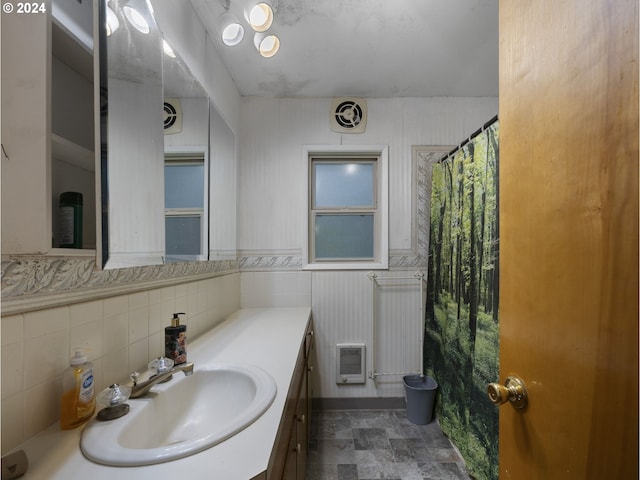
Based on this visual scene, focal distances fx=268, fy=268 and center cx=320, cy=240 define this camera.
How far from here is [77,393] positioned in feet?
2.13

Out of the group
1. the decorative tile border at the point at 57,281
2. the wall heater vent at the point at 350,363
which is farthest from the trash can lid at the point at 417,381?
the decorative tile border at the point at 57,281

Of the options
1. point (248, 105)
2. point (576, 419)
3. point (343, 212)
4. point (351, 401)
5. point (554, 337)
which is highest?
point (248, 105)

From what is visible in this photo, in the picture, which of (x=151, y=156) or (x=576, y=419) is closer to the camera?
(x=576, y=419)

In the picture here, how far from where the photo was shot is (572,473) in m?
0.50

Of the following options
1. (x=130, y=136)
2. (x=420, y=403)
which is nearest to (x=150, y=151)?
(x=130, y=136)

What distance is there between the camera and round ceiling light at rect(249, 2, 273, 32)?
3.82 ft

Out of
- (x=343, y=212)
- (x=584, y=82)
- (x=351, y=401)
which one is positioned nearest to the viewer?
(x=584, y=82)

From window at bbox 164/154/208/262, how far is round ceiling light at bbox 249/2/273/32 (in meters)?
0.65

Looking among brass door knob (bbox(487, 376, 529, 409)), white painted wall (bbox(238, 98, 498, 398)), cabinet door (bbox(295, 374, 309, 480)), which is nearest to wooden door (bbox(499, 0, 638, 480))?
brass door knob (bbox(487, 376, 529, 409))

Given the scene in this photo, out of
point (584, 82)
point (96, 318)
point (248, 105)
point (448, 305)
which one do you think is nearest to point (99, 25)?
point (96, 318)

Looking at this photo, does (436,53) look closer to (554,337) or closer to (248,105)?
(248,105)

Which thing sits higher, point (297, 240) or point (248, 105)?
point (248, 105)

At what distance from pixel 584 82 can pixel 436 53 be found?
1.53m

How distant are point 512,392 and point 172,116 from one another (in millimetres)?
1439
